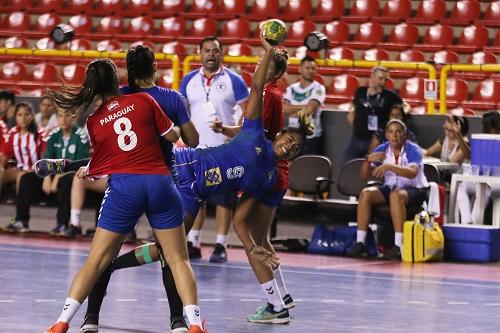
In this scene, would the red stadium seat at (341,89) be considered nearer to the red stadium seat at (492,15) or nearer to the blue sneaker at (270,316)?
the red stadium seat at (492,15)

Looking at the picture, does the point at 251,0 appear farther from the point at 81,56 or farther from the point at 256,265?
the point at 256,265

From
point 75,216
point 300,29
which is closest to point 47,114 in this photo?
point 75,216

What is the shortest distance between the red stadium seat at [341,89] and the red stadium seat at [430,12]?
178 centimetres

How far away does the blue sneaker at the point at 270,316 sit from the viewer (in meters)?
9.70

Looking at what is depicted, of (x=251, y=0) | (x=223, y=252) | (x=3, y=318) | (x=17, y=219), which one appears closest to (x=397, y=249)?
(x=223, y=252)

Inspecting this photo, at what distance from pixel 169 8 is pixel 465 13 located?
17.5 ft

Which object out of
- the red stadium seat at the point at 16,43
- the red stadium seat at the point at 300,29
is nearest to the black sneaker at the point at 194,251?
the red stadium seat at the point at 300,29

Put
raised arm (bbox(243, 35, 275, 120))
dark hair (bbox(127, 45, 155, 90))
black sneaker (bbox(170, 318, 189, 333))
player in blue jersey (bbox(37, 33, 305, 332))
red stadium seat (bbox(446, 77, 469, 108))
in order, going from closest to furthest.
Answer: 1. dark hair (bbox(127, 45, 155, 90))
2. black sneaker (bbox(170, 318, 189, 333))
3. raised arm (bbox(243, 35, 275, 120))
4. player in blue jersey (bbox(37, 33, 305, 332))
5. red stadium seat (bbox(446, 77, 469, 108))

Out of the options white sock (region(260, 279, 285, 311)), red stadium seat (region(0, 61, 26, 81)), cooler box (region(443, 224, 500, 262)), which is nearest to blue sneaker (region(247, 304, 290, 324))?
white sock (region(260, 279, 285, 311))

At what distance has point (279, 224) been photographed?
1669 cm

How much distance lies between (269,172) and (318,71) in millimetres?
10704

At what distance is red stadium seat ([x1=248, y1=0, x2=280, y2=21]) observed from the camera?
22203 millimetres

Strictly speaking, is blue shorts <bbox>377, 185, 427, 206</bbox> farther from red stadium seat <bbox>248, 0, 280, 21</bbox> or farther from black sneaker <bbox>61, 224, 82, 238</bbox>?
red stadium seat <bbox>248, 0, 280, 21</bbox>

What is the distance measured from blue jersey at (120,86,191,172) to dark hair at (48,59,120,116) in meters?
0.28
